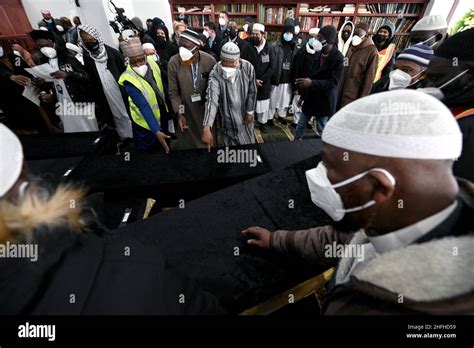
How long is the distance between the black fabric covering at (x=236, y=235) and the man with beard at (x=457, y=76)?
3.01 feet

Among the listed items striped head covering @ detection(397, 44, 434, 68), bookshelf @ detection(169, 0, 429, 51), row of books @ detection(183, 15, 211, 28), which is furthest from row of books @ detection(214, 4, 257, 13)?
striped head covering @ detection(397, 44, 434, 68)

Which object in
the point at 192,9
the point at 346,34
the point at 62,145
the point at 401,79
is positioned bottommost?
the point at 62,145

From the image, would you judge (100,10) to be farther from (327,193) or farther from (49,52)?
(327,193)

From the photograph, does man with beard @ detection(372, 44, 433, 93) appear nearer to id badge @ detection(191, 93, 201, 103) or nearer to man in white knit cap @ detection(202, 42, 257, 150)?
man in white knit cap @ detection(202, 42, 257, 150)

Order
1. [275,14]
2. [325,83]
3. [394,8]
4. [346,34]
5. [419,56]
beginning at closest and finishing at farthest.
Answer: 1. [419,56]
2. [325,83]
3. [346,34]
4. [394,8]
5. [275,14]

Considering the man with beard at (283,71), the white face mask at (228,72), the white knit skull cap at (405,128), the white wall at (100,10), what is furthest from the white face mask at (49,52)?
the white knit skull cap at (405,128)

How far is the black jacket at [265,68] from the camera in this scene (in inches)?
157

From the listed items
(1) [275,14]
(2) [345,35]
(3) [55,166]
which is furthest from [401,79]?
(1) [275,14]

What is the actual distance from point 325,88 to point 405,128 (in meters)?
2.62

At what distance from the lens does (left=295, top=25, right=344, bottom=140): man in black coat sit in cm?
289

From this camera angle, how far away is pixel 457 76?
49.8 inches

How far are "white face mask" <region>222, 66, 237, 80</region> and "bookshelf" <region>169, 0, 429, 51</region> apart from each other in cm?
459

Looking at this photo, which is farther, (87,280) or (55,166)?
(55,166)

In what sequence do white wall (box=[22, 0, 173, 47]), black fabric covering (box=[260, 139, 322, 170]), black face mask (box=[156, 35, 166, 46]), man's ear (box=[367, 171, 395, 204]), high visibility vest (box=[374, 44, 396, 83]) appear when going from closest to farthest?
1. man's ear (box=[367, 171, 395, 204])
2. black fabric covering (box=[260, 139, 322, 170])
3. high visibility vest (box=[374, 44, 396, 83])
4. black face mask (box=[156, 35, 166, 46])
5. white wall (box=[22, 0, 173, 47])
